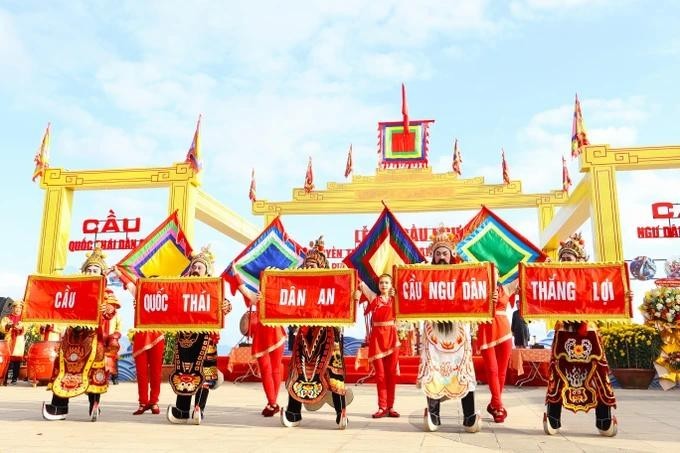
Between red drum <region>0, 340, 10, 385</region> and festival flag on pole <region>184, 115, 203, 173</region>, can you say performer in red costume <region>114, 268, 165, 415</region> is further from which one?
festival flag on pole <region>184, 115, 203, 173</region>

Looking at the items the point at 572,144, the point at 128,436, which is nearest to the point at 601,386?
the point at 128,436

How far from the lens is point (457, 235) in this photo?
16.7 ft

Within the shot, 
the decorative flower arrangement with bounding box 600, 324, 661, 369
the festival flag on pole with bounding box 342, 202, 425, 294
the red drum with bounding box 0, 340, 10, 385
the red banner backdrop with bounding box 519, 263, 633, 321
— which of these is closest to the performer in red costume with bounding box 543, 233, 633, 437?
the red banner backdrop with bounding box 519, 263, 633, 321

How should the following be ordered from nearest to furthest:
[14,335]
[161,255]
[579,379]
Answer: [579,379] < [161,255] < [14,335]

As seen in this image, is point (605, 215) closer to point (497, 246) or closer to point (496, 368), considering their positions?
point (497, 246)

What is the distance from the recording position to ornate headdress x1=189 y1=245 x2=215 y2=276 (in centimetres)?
530

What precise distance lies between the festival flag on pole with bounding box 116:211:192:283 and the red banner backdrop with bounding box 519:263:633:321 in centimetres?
329

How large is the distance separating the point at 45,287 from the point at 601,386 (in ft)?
16.3

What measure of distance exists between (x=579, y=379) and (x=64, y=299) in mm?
4541

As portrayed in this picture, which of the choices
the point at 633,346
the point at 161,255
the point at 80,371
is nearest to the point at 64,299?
the point at 80,371

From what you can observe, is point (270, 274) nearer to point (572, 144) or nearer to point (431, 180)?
point (572, 144)

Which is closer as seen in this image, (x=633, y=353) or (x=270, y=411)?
(x=270, y=411)

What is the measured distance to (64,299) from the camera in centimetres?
516

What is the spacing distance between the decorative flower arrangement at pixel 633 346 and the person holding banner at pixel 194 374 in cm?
737
